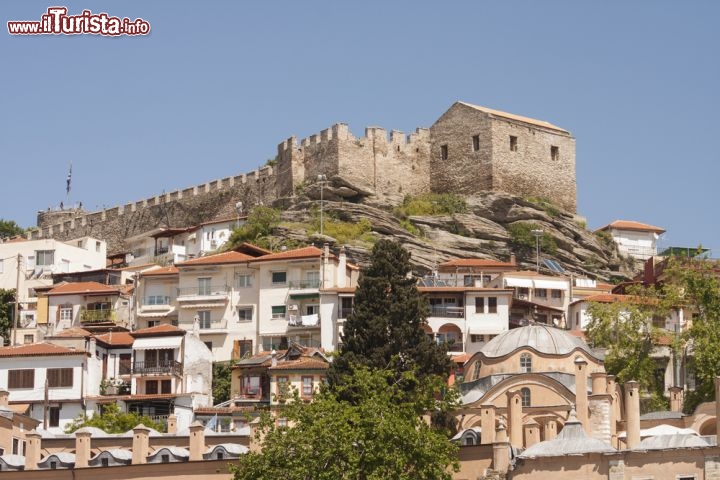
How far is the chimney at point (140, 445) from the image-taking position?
58438mm

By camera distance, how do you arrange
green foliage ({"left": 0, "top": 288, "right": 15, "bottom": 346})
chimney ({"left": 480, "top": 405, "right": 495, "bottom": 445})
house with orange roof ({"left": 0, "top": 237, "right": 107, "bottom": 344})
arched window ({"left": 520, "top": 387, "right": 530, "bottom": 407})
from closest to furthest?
chimney ({"left": 480, "top": 405, "right": 495, "bottom": 445}) < arched window ({"left": 520, "top": 387, "right": 530, "bottom": 407}) < green foliage ({"left": 0, "top": 288, "right": 15, "bottom": 346}) < house with orange roof ({"left": 0, "top": 237, "right": 107, "bottom": 344})

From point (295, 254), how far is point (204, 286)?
568cm

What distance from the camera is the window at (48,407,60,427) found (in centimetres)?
7500

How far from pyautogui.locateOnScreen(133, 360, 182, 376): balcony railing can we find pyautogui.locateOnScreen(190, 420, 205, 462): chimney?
2020 cm

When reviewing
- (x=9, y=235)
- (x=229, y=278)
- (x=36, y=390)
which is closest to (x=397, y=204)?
(x=229, y=278)

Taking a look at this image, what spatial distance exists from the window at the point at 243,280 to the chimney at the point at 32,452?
29412 millimetres

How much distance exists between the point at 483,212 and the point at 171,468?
171 ft

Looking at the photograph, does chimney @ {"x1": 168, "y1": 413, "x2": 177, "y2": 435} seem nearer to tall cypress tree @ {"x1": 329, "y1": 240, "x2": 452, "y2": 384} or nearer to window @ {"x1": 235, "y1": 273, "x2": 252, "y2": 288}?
tall cypress tree @ {"x1": 329, "y1": 240, "x2": 452, "y2": 384}

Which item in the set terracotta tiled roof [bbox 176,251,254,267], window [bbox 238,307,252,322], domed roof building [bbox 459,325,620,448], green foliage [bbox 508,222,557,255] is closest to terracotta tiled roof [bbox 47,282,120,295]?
terracotta tiled roof [bbox 176,251,254,267]

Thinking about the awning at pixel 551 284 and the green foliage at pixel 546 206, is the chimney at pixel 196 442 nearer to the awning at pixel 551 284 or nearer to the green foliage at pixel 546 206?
the awning at pixel 551 284

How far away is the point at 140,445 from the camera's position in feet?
192

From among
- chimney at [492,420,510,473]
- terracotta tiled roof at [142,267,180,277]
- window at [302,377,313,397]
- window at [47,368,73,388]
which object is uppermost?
terracotta tiled roof at [142,267,180,277]

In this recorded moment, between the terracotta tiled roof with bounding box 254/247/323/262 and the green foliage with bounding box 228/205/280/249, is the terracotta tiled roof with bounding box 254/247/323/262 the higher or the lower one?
the lower one

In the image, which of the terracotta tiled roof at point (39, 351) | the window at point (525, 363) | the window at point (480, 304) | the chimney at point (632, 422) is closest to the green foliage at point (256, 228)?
the window at point (480, 304)
